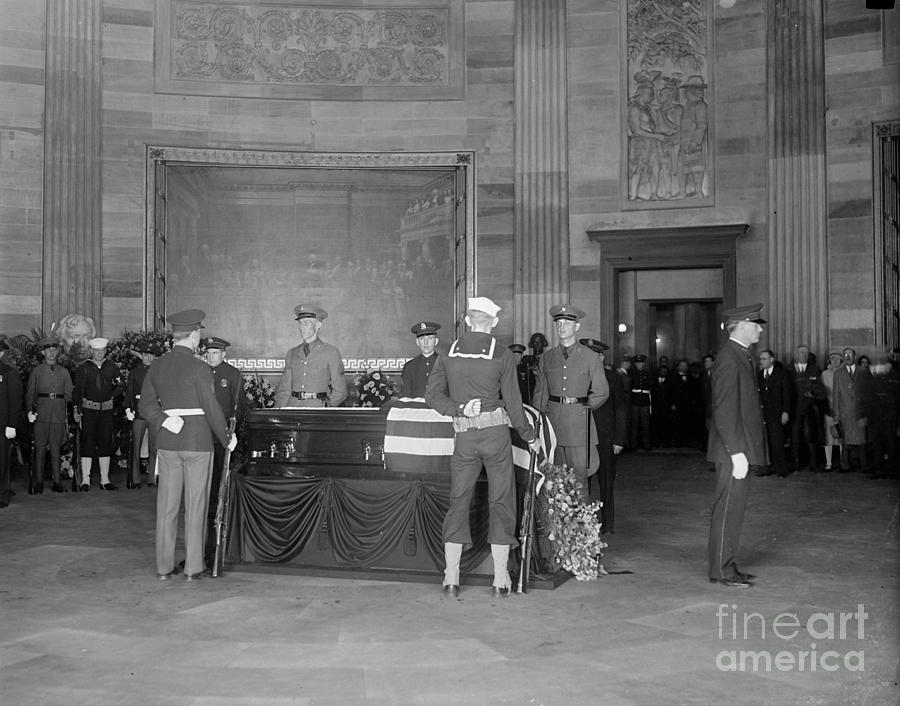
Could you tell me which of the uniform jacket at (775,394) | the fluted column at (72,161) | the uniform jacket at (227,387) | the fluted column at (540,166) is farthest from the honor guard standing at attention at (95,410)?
the uniform jacket at (775,394)

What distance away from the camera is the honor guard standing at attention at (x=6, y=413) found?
9.63m

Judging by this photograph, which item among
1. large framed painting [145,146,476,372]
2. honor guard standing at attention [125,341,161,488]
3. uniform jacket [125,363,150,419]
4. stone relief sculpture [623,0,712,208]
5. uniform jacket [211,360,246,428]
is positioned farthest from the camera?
large framed painting [145,146,476,372]

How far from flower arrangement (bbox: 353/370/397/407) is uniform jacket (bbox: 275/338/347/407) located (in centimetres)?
403

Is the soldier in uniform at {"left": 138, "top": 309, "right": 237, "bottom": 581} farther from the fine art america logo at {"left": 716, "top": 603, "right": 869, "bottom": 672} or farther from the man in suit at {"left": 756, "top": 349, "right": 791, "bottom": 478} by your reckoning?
the man in suit at {"left": 756, "top": 349, "right": 791, "bottom": 478}

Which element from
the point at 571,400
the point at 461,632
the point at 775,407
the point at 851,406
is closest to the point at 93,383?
the point at 571,400

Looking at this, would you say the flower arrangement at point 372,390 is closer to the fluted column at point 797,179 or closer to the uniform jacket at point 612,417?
the uniform jacket at point 612,417

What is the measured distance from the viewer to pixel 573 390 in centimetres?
727

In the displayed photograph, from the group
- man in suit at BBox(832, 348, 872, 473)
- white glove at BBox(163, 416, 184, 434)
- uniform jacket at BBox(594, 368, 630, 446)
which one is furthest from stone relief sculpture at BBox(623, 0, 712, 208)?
white glove at BBox(163, 416, 184, 434)

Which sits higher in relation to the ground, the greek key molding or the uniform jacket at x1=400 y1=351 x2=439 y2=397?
the greek key molding

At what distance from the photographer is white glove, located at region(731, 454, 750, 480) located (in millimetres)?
6168

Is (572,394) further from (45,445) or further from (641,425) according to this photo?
(641,425)

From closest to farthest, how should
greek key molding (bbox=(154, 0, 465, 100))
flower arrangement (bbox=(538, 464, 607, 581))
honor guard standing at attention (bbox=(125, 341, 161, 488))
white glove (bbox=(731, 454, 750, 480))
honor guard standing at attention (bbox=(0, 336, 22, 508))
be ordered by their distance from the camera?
white glove (bbox=(731, 454, 750, 480)) < flower arrangement (bbox=(538, 464, 607, 581)) < honor guard standing at attention (bbox=(0, 336, 22, 508)) < honor guard standing at attention (bbox=(125, 341, 161, 488)) < greek key molding (bbox=(154, 0, 465, 100))

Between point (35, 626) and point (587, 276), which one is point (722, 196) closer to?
point (587, 276)

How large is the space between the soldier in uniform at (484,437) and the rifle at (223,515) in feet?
5.31
